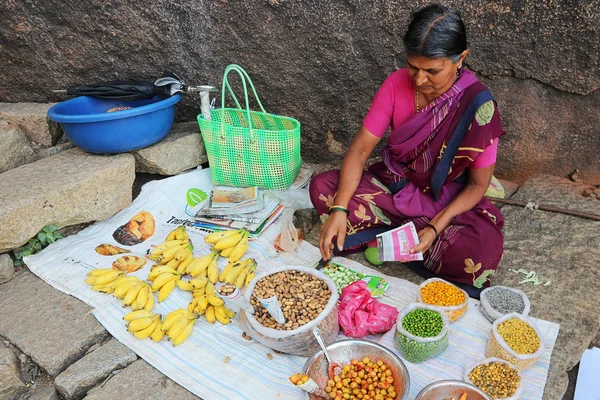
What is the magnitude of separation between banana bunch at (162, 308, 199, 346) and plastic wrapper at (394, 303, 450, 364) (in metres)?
1.05

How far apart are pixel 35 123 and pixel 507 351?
367 centimetres

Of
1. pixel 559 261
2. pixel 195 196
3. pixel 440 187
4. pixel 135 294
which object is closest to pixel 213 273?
pixel 135 294

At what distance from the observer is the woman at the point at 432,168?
2.33m

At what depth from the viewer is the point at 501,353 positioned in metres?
2.14

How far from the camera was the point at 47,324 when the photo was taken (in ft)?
8.30

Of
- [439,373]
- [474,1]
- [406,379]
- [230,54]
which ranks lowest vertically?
[439,373]

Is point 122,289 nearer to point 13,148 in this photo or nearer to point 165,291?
point 165,291

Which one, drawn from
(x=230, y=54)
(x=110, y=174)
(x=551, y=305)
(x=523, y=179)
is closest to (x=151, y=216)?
(x=110, y=174)

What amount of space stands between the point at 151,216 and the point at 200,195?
0.42m

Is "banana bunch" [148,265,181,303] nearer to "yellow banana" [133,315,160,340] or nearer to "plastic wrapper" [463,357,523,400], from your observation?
"yellow banana" [133,315,160,340]

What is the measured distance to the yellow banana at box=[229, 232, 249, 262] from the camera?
113 inches

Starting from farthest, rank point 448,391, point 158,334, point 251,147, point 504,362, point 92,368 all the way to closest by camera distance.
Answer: point 251,147 → point 158,334 → point 92,368 → point 504,362 → point 448,391

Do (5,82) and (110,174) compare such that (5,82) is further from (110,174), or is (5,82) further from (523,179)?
(523,179)

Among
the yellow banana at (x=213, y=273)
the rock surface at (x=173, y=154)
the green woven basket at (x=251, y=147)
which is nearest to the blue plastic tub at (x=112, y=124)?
the rock surface at (x=173, y=154)
